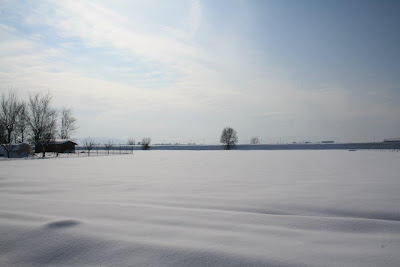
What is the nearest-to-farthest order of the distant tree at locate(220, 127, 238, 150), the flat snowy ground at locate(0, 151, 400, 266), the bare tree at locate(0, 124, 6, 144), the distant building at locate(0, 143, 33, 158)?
the flat snowy ground at locate(0, 151, 400, 266) < the distant building at locate(0, 143, 33, 158) < the bare tree at locate(0, 124, 6, 144) < the distant tree at locate(220, 127, 238, 150)

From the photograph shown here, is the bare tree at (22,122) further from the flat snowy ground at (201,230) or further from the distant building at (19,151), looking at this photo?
the flat snowy ground at (201,230)

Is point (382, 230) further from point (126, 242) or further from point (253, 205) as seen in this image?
point (126, 242)

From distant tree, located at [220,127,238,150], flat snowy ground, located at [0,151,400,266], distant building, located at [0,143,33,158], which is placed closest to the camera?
flat snowy ground, located at [0,151,400,266]

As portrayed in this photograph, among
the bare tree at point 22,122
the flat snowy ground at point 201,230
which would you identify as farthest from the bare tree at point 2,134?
the flat snowy ground at point 201,230

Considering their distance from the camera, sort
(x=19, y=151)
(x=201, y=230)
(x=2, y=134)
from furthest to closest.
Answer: (x=2, y=134) → (x=19, y=151) → (x=201, y=230)

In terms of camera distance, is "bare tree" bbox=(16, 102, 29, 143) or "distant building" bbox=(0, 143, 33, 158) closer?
"distant building" bbox=(0, 143, 33, 158)

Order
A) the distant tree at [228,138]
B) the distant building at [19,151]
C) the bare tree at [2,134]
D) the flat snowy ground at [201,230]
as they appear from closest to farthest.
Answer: the flat snowy ground at [201,230] < the distant building at [19,151] < the bare tree at [2,134] < the distant tree at [228,138]

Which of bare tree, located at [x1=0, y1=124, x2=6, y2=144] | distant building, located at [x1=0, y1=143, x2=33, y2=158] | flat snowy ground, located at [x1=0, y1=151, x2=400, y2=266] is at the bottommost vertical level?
flat snowy ground, located at [x1=0, y1=151, x2=400, y2=266]

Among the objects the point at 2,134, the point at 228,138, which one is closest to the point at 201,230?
the point at 2,134

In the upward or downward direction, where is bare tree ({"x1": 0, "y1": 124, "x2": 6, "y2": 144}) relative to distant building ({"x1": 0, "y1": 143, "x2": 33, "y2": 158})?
upward

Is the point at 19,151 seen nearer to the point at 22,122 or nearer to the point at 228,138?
the point at 22,122

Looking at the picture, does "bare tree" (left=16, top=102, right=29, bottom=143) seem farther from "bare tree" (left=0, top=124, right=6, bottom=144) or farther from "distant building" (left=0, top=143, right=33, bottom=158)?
"distant building" (left=0, top=143, right=33, bottom=158)

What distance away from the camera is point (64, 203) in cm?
528

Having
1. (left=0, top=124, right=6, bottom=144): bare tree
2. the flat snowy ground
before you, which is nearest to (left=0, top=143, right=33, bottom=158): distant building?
(left=0, top=124, right=6, bottom=144): bare tree
